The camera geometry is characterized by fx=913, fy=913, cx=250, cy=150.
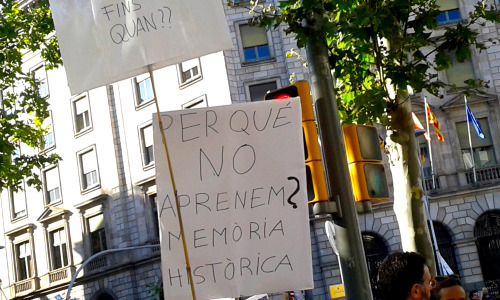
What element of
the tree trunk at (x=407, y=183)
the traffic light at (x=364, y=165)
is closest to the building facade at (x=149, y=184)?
the tree trunk at (x=407, y=183)

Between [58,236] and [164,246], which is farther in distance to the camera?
[58,236]

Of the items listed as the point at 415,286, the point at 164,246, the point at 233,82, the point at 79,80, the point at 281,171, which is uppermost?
the point at 233,82

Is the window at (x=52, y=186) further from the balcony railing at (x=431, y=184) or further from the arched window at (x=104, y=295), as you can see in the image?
the balcony railing at (x=431, y=184)

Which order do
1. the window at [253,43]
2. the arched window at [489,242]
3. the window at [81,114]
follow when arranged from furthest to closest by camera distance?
1. the window at [81,114]
2. the window at [253,43]
3. the arched window at [489,242]

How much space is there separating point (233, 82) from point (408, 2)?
78.2ft

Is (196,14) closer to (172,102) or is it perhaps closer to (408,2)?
(408,2)

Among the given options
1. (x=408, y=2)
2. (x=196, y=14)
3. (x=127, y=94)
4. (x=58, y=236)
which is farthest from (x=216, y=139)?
(x=58, y=236)

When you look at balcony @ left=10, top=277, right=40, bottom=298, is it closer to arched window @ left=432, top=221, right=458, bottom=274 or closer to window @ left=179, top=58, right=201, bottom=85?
window @ left=179, top=58, right=201, bottom=85

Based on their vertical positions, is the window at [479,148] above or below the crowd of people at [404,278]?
above

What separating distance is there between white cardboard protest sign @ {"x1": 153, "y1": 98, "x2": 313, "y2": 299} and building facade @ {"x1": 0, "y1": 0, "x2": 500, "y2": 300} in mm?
25286

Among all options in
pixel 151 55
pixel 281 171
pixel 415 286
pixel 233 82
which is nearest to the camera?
pixel 415 286

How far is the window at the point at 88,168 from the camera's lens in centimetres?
3894

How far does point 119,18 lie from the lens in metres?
4.61

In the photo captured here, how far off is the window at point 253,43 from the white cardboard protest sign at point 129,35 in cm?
2939
